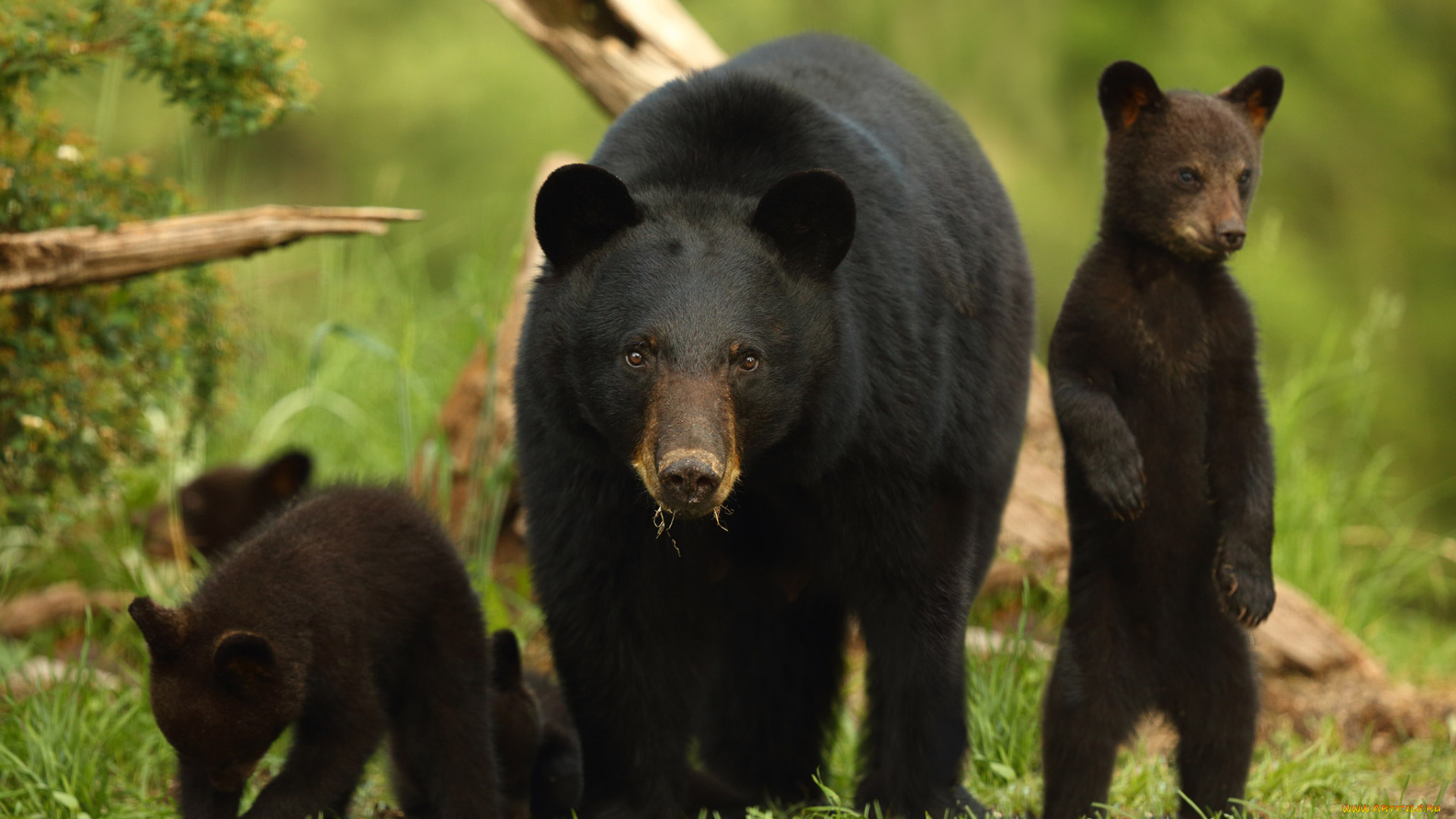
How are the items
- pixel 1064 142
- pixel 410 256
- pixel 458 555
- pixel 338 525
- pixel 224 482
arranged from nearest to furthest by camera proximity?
pixel 338 525, pixel 458 555, pixel 224 482, pixel 410 256, pixel 1064 142

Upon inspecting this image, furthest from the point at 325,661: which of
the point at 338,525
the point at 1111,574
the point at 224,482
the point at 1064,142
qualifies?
the point at 1064,142

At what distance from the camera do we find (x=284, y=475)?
6.75m

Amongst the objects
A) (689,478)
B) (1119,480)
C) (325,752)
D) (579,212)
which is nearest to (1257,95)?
(1119,480)

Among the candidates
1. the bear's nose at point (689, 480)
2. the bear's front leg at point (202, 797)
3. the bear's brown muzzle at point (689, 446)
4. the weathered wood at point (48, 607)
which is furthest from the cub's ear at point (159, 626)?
the weathered wood at point (48, 607)

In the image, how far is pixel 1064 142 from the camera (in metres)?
12.1

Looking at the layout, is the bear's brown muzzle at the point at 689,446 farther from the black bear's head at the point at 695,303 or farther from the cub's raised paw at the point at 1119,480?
the cub's raised paw at the point at 1119,480

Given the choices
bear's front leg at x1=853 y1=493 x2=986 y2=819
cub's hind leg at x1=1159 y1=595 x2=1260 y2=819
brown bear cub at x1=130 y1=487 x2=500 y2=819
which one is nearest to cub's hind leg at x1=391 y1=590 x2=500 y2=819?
brown bear cub at x1=130 y1=487 x2=500 y2=819

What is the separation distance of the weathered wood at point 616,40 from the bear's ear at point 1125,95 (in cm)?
271

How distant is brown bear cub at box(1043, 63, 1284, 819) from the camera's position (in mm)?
3697

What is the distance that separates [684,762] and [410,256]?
4.68 meters

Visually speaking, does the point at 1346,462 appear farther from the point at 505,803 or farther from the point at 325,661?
the point at 325,661

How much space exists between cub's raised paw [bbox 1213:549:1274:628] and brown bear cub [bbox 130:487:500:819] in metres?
1.92

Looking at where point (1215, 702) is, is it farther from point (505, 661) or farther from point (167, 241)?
point (167, 241)

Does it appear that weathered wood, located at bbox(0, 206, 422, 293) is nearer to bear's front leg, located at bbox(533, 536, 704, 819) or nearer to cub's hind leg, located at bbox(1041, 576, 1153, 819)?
Answer: bear's front leg, located at bbox(533, 536, 704, 819)
